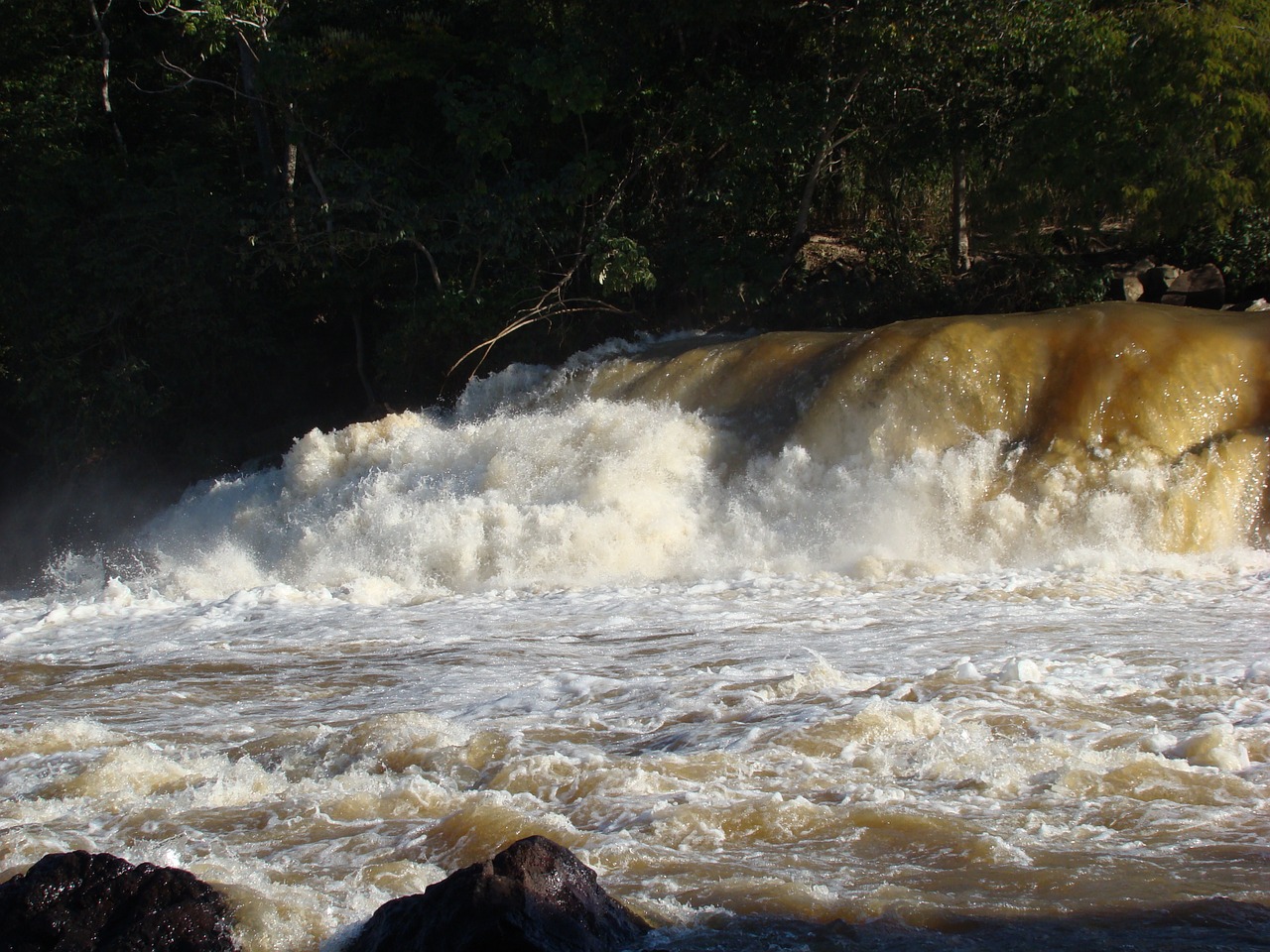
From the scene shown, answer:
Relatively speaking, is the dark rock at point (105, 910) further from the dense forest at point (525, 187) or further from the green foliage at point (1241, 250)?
the green foliage at point (1241, 250)

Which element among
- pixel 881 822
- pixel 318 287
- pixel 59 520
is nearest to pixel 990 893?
pixel 881 822

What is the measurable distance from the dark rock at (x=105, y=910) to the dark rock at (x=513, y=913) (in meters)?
0.41

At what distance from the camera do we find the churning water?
3.74 m

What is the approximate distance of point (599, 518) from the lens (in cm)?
971

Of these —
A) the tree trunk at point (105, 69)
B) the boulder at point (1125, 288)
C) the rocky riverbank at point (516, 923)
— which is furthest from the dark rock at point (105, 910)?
the tree trunk at point (105, 69)

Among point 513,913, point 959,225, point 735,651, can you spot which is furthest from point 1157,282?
point 513,913

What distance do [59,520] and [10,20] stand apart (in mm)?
6542

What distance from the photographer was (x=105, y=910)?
3020 millimetres

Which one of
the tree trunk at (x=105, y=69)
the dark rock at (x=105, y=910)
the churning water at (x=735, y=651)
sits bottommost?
the churning water at (x=735, y=651)

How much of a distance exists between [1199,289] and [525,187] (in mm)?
7137

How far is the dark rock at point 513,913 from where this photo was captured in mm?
A: 2768

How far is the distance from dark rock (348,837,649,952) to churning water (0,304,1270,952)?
226mm

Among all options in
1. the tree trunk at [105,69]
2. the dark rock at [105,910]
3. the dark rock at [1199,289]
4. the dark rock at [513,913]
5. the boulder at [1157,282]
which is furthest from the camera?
the tree trunk at [105,69]

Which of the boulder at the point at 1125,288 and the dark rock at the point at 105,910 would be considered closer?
the dark rock at the point at 105,910
